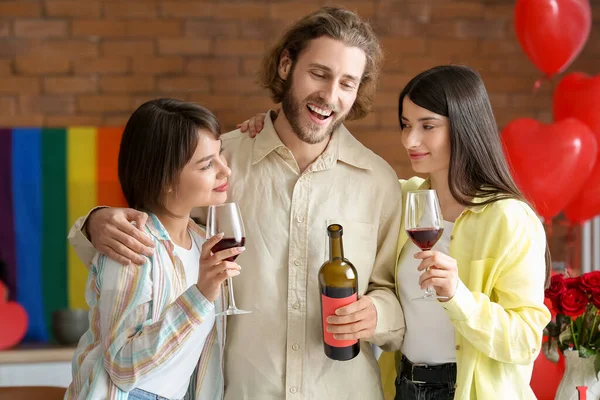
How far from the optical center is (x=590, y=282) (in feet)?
6.07

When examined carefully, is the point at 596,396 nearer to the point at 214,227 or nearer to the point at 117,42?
the point at 214,227

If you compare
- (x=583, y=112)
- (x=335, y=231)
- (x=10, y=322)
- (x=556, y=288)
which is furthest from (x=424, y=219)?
(x=10, y=322)

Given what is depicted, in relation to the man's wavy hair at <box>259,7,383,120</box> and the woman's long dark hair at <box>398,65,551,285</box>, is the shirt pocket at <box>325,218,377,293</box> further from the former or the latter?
the man's wavy hair at <box>259,7,383,120</box>

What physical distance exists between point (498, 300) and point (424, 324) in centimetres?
20

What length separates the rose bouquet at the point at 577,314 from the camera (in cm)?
185

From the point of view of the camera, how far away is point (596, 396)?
1.84 meters

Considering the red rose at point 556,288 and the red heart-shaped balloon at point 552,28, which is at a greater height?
the red heart-shaped balloon at point 552,28

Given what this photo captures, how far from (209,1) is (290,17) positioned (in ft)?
1.35

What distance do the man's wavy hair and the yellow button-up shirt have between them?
0.53 metres

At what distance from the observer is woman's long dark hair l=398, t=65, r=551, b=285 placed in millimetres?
1797

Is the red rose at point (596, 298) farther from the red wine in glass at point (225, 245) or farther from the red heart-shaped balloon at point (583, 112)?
the red heart-shaped balloon at point (583, 112)

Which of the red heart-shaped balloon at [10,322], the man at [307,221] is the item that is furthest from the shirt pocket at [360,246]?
the red heart-shaped balloon at [10,322]

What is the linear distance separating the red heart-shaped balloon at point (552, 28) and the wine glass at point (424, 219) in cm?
174

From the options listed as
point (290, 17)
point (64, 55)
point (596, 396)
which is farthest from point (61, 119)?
point (596, 396)
